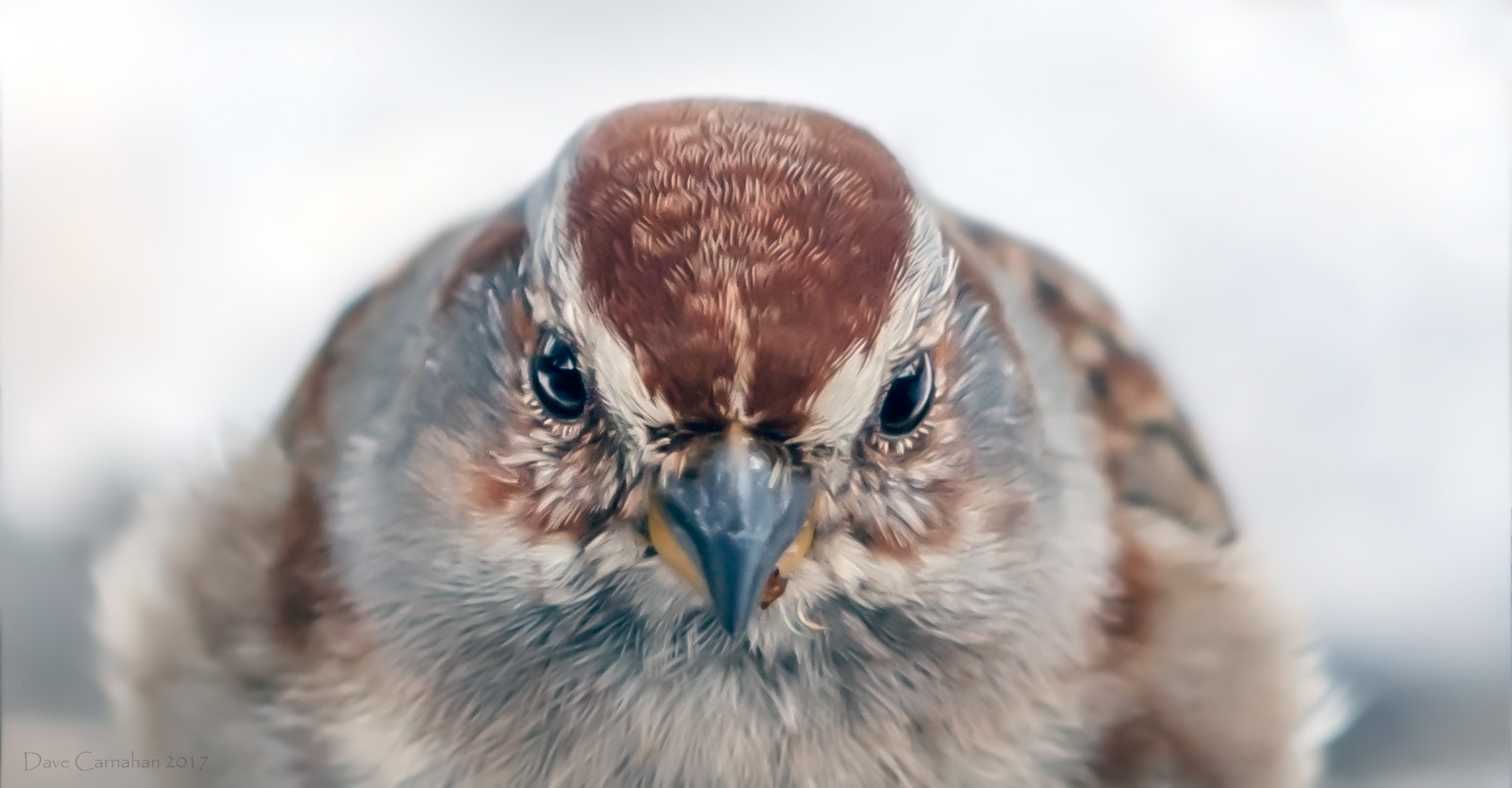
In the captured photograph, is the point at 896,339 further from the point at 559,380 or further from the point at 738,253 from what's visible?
the point at 559,380

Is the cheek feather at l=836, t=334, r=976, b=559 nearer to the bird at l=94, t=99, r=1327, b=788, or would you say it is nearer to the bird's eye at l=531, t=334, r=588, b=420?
the bird at l=94, t=99, r=1327, b=788

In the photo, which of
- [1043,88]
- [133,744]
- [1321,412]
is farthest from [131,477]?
[1321,412]

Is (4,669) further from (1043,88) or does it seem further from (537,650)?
(1043,88)

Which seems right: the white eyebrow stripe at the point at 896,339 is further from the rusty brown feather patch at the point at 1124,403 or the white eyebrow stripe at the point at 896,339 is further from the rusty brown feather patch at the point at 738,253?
the rusty brown feather patch at the point at 1124,403

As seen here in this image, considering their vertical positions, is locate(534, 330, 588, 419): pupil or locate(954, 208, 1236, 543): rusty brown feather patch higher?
locate(534, 330, 588, 419): pupil

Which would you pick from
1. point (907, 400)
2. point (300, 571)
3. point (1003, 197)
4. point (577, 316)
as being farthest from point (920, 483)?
point (1003, 197)

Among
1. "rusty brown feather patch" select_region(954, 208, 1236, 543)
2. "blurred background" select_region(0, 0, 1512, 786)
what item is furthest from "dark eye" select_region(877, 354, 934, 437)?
"blurred background" select_region(0, 0, 1512, 786)
